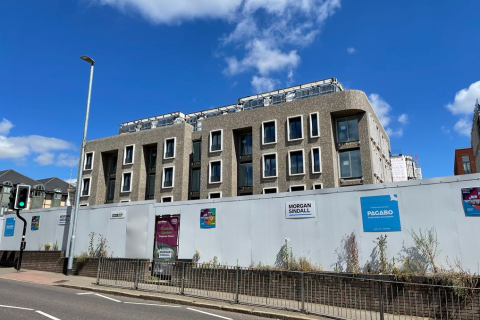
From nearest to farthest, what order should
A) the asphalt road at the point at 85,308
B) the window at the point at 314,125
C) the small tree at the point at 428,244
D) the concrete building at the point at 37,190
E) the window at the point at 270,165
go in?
the asphalt road at the point at 85,308 → the small tree at the point at 428,244 → the window at the point at 314,125 → the window at the point at 270,165 → the concrete building at the point at 37,190

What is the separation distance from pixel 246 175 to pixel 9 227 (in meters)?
20.1

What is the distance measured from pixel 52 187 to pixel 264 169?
56.6 meters

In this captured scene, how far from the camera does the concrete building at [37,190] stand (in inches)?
2313

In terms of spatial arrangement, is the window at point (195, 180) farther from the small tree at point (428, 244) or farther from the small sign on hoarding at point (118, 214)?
the small tree at point (428, 244)

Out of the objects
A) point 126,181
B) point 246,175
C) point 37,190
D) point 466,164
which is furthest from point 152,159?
point 466,164

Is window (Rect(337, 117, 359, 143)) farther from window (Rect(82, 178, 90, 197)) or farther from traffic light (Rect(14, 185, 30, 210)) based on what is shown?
window (Rect(82, 178, 90, 197))

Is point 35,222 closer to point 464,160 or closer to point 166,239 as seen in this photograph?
point 166,239

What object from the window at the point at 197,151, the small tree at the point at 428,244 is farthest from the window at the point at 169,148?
the small tree at the point at 428,244

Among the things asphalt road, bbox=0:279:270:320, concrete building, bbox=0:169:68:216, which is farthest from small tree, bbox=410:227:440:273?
concrete building, bbox=0:169:68:216

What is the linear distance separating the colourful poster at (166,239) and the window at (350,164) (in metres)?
18.3

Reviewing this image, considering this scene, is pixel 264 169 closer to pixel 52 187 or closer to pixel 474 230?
pixel 474 230

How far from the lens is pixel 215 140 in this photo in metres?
36.0

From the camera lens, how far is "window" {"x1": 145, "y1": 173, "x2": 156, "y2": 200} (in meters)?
39.2

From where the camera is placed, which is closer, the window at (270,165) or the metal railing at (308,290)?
the metal railing at (308,290)
